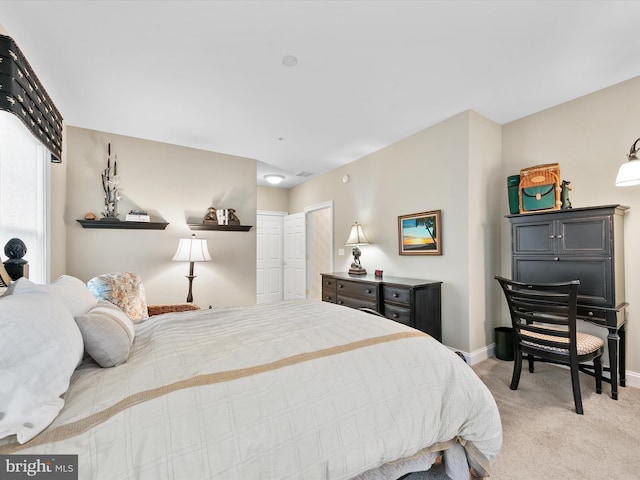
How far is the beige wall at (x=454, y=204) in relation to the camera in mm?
3035

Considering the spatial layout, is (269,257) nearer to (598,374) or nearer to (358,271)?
(358,271)

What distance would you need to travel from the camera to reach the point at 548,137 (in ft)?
9.83

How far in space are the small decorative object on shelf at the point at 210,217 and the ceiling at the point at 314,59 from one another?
1106 millimetres

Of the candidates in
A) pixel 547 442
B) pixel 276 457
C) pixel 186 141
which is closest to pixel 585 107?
pixel 547 442

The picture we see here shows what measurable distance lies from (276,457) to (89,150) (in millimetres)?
3965

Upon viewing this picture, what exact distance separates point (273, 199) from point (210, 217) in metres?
2.43

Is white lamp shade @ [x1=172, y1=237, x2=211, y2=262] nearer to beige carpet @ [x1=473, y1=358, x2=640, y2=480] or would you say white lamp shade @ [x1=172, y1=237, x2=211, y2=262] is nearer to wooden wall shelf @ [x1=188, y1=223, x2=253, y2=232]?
wooden wall shelf @ [x1=188, y1=223, x2=253, y2=232]

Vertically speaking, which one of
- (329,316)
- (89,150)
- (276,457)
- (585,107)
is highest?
(585,107)

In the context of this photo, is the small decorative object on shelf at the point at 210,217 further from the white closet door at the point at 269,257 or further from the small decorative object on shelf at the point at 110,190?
the white closet door at the point at 269,257

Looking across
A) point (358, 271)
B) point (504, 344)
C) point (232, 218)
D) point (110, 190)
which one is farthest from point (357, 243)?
point (110, 190)

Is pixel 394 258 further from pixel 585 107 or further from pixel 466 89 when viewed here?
pixel 585 107

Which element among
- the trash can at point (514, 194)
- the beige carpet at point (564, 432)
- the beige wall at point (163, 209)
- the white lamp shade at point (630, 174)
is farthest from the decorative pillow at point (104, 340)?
the white lamp shade at point (630, 174)

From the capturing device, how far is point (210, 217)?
396 cm

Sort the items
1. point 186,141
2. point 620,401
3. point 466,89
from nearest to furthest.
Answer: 1. point 620,401
2. point 466,89
3. point 186,141
